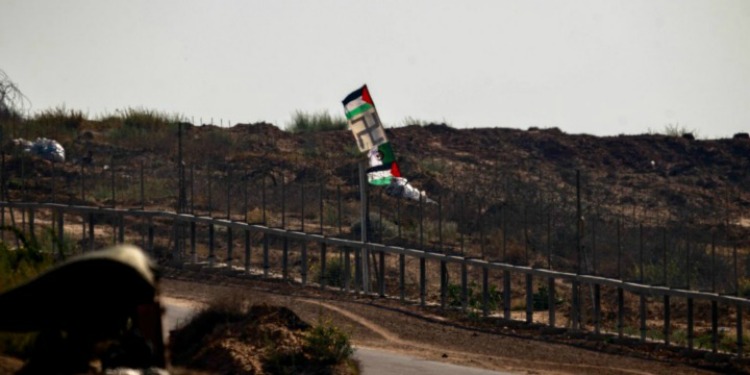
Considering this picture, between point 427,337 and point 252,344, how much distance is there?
531cm

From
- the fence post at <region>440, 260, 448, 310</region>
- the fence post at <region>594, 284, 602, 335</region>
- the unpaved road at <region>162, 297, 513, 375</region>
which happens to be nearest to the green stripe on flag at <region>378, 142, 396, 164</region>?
the fence post at <region>440, 260, 448, 310</region>

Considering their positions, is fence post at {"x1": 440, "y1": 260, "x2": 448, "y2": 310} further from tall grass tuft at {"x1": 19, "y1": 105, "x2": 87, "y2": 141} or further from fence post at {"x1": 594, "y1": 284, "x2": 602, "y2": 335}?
tall grass tuft at {"x1": 19, "y1": 105, "x2": 87, "y2": 141}

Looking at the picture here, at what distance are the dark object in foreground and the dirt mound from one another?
10.7m

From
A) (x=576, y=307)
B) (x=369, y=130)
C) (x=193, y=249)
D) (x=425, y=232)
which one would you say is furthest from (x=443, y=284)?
(x=425, y=232)

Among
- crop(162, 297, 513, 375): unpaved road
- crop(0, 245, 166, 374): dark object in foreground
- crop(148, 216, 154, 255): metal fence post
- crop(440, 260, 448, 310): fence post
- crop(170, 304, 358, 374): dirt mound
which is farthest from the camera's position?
crop(148, 216, 154, 255): metal fence post

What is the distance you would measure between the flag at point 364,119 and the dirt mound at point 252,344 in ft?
30.0

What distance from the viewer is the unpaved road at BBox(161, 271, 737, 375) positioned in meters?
20.9

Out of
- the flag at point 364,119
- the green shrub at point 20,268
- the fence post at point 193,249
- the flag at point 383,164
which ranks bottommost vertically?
the fence post at point 193,249

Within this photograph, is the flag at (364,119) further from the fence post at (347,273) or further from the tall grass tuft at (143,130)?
the tall grass tuft at (143,130)

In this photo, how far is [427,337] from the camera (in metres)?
23.0

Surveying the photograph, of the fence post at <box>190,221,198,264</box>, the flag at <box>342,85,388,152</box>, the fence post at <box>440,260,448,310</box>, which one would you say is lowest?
the fence post at <box>440,260,448,310</box>

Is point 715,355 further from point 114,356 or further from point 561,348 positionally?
point 114,356

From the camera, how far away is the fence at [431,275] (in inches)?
949

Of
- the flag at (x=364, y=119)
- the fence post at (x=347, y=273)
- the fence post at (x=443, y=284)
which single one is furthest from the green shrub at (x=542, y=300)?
the flag at (x=364, y=119)
